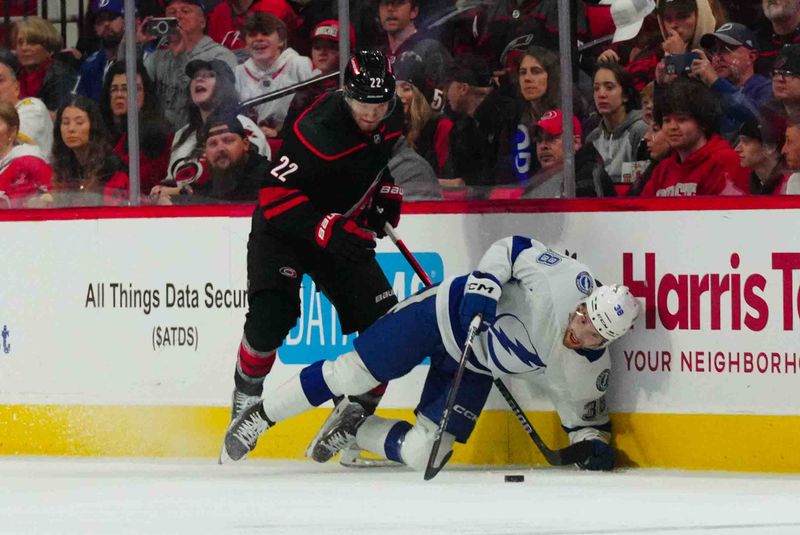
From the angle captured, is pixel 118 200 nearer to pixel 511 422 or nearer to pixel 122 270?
pixel 122 270

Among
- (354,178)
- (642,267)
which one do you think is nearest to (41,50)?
(354,178)

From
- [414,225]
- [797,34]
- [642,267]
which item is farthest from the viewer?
[414,225]

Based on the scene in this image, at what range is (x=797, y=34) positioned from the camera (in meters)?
5.43

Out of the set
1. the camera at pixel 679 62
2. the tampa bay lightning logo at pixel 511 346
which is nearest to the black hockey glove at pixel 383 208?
the tampa bay lightning logo at pixel 511 346

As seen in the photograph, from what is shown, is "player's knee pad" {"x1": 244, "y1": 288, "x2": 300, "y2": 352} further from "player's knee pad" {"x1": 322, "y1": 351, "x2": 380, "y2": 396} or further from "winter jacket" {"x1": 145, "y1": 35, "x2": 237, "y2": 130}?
"winter jacket" {"x1": 145, "y1": 35, "x2": 237, "y2": 130}

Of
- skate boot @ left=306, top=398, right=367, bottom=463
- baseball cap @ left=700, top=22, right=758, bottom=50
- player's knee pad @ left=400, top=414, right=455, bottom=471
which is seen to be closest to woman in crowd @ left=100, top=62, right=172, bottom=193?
skate boot @ left=306, top=398, right=367, bottom=463

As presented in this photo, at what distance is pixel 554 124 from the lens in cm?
595

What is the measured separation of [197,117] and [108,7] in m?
0.59

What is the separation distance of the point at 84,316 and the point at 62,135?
2.48ft

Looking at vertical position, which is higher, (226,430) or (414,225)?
(414,225)

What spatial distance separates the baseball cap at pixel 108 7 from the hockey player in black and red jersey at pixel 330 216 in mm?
1167

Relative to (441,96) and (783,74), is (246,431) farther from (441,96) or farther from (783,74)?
(783,74)

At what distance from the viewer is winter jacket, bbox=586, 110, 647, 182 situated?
5785mm

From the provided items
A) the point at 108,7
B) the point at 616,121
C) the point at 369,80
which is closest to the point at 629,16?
the point at 616,121
